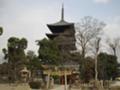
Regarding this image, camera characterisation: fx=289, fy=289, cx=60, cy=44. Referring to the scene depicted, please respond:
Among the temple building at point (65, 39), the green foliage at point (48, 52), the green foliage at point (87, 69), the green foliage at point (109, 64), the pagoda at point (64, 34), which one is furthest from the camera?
the green foliage at point (109, 64)

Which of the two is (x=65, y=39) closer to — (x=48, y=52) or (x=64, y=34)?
(x=64, y=34)

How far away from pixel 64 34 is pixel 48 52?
26.9ft

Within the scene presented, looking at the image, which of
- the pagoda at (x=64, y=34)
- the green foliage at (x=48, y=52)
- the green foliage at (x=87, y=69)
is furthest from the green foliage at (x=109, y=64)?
the green foliage at (x=48, y=52)

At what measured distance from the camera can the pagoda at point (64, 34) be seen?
51.8m

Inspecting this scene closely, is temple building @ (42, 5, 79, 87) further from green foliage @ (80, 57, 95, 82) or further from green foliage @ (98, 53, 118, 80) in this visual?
green foliage @ (98, 53, 118, 80)

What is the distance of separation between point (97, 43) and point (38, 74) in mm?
11826

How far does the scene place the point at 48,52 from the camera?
4778 cm

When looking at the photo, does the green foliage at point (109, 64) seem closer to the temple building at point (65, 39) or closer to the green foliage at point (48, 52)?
the temple building at point (65, 39)

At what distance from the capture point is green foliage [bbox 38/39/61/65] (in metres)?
47.5

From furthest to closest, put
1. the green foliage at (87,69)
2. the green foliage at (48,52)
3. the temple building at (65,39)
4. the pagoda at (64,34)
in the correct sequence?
1. the pagoda at (64,34)
2. the green foliage at (48,52)
3. the green foliage at (87,69)
4. the temple building at (65,39)

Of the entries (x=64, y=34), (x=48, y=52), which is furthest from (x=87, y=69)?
(x=64, y=34)

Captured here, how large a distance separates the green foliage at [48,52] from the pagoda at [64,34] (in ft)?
→ 6.77

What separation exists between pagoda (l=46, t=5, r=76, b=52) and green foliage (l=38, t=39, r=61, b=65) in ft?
6.77

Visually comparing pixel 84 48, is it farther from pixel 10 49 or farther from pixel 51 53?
pixel 10 49
